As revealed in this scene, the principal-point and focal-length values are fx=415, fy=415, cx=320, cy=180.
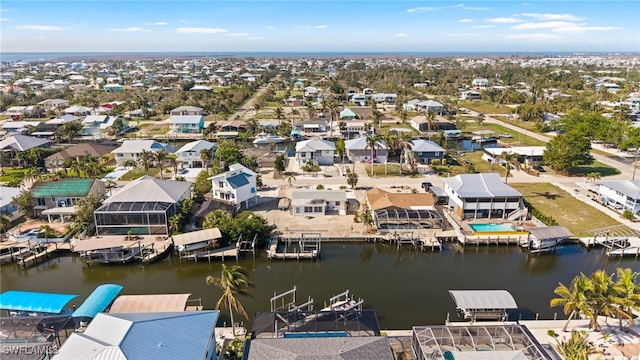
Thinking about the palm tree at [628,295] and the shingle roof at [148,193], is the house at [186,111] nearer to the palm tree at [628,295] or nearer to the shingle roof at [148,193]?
the shingle roof at [148,193]

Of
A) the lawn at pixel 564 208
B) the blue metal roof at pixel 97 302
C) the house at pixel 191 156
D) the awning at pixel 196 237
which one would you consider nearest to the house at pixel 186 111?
the house at pixel 191 156

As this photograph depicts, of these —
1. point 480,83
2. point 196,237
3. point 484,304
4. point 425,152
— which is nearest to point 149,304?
point 196,237

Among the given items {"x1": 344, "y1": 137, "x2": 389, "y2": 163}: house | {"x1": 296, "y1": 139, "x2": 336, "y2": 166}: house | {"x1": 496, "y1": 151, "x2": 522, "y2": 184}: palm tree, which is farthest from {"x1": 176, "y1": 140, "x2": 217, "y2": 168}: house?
{"x1": 496, "y1": 151, "x2": 522, "y2": 184}: palm tree

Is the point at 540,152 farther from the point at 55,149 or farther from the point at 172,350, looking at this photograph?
the point at 55,149

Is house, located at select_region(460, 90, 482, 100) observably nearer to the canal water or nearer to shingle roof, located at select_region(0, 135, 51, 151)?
the canal water

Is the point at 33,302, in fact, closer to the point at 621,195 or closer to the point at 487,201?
the point at 487,201

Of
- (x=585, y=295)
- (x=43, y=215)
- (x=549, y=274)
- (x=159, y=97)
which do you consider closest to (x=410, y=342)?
(x=585, y=295)
